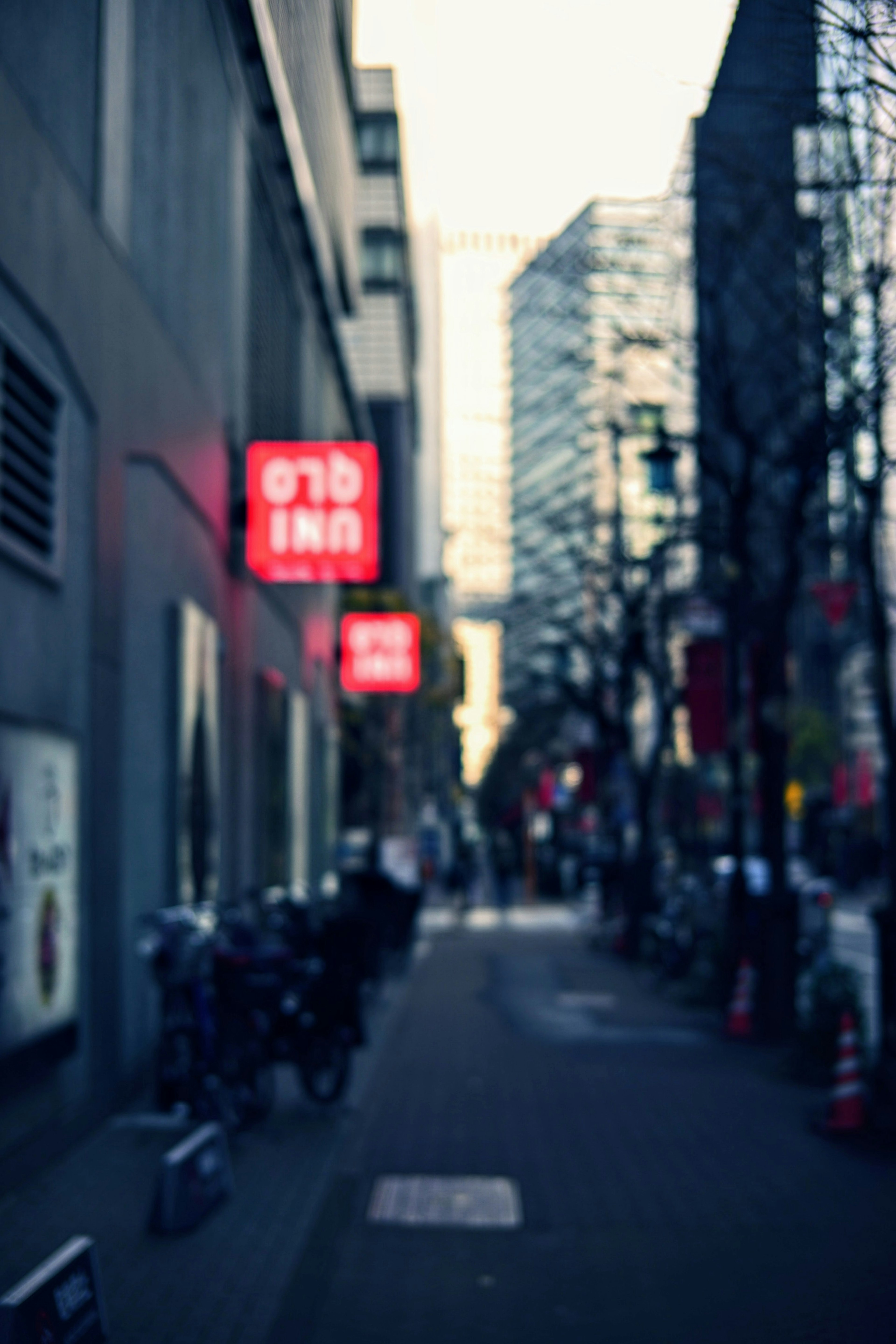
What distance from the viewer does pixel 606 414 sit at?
2212 cm

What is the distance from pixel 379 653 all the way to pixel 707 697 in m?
11.5

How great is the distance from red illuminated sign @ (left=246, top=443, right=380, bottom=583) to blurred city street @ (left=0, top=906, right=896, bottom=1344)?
6.01 meters

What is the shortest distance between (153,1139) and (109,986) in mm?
1254

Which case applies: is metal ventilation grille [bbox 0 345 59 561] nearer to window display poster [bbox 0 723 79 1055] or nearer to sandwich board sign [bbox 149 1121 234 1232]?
window display poster [bbox 0 723 79 1055]

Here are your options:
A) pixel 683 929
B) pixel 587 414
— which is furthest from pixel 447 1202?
pixel 587 414

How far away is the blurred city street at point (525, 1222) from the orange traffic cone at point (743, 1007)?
1.99m

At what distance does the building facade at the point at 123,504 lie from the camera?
28.8 ft

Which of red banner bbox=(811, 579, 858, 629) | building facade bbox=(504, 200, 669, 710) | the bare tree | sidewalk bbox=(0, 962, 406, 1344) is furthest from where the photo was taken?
red banner bbox=(811, 579, 858, 629)

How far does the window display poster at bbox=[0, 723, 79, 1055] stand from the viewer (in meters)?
8.32

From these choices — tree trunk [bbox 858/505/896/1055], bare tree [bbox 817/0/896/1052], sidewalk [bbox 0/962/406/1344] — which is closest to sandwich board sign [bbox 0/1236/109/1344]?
sidewalk [bbox 0/962/406/1344]

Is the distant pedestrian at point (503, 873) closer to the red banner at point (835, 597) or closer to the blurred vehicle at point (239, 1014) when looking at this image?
the red banner at point (835, 597)

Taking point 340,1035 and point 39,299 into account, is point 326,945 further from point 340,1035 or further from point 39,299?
point 39,299

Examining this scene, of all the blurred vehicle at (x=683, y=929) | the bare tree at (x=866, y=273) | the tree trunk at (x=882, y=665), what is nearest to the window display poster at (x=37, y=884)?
the bare tree at (x=866, y=273)

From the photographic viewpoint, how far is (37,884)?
891 cm
